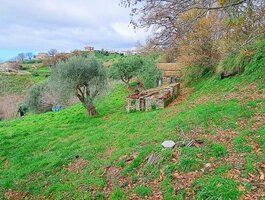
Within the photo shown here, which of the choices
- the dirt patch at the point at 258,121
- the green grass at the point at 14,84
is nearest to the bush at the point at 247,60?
the dirt patch at the point at 258,121

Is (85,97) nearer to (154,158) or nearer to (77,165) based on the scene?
(77,165)

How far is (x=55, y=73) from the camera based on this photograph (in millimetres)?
15477

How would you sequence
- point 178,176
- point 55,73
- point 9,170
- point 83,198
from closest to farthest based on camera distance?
1. point 178,176
2. point 83,198
3. point 9,170
4. point 55,73

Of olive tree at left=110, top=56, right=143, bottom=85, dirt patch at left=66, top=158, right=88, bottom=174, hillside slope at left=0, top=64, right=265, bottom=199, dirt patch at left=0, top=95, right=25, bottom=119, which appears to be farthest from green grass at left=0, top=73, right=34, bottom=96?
dirt patch at left=66, top=158, right=88, bottom=174

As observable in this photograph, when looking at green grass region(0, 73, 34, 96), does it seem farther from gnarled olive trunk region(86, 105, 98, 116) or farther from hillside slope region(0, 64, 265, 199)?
hillside slope region(0, 64, 265, 199)

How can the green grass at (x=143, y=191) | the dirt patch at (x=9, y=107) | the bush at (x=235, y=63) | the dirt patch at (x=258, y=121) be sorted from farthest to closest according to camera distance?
the dirt patch at (x=9, y=107)
the bush at (x=235, y=63)
the dirt patch at (x=258, y=121)
the green grass at (x=143, y=191)

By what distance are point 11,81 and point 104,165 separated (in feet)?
164

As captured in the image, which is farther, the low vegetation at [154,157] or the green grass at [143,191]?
the green grass at [143,191]

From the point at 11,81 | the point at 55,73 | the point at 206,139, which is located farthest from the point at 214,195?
the point at 11,81

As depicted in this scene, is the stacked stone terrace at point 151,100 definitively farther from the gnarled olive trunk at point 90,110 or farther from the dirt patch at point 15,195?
the dirt patch at point 15,195

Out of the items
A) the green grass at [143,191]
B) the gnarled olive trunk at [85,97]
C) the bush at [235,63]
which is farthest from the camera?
the gnarled olive trunk at [85,97]

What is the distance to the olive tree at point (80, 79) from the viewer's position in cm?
1501

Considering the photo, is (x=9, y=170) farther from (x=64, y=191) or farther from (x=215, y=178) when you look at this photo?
(x=215, y=178)

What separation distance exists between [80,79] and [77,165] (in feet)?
23.9
